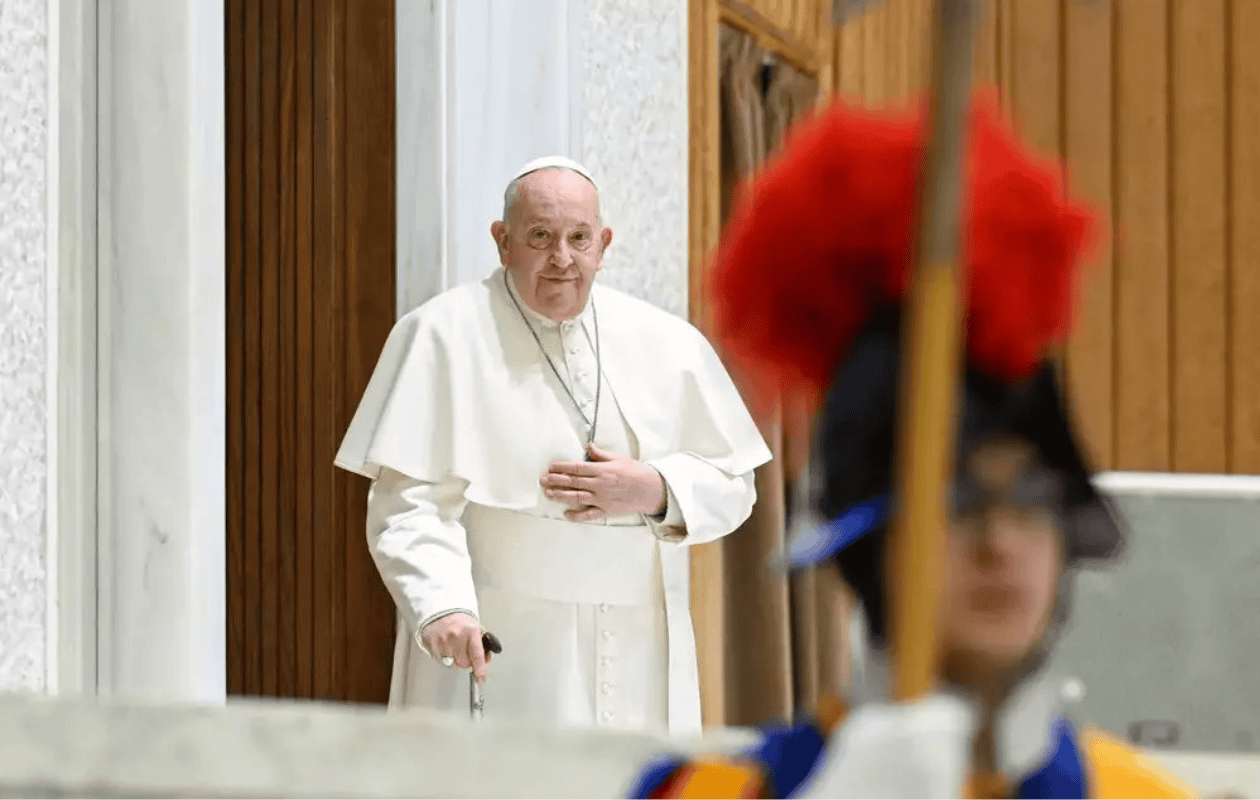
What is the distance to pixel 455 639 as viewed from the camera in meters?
1.82

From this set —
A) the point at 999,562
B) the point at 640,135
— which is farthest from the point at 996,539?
the point at 640,135

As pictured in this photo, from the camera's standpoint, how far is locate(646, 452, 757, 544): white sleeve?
1936 mm

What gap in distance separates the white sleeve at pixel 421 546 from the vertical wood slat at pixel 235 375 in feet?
1.61

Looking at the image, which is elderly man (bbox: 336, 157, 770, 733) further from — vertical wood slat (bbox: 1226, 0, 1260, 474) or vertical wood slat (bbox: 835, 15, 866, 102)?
vertical wood slat (bbox: 1226, 0, 1260, 474)

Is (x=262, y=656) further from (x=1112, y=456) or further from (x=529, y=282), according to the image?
(x=1112, y=456)

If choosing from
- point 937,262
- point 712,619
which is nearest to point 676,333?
point 712,619

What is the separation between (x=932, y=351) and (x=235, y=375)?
214cm

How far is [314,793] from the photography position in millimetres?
692

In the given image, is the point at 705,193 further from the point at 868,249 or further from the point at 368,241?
the point at 868,249

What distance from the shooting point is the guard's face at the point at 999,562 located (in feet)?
1.55

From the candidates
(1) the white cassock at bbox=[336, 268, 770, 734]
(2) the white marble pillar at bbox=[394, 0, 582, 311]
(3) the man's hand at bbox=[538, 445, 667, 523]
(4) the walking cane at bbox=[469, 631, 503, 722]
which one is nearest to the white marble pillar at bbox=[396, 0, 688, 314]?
(2) the white marble pillar at bbox=[394, 0, 582, 311]

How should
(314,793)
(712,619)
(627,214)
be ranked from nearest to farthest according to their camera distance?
1. (314,793)
2. (627,214)
3. (712,619)

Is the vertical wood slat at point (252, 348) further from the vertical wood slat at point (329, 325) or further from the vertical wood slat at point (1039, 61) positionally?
the vertical wood slat at point (1039, 61)

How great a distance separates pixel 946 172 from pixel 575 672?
1.72 metres
